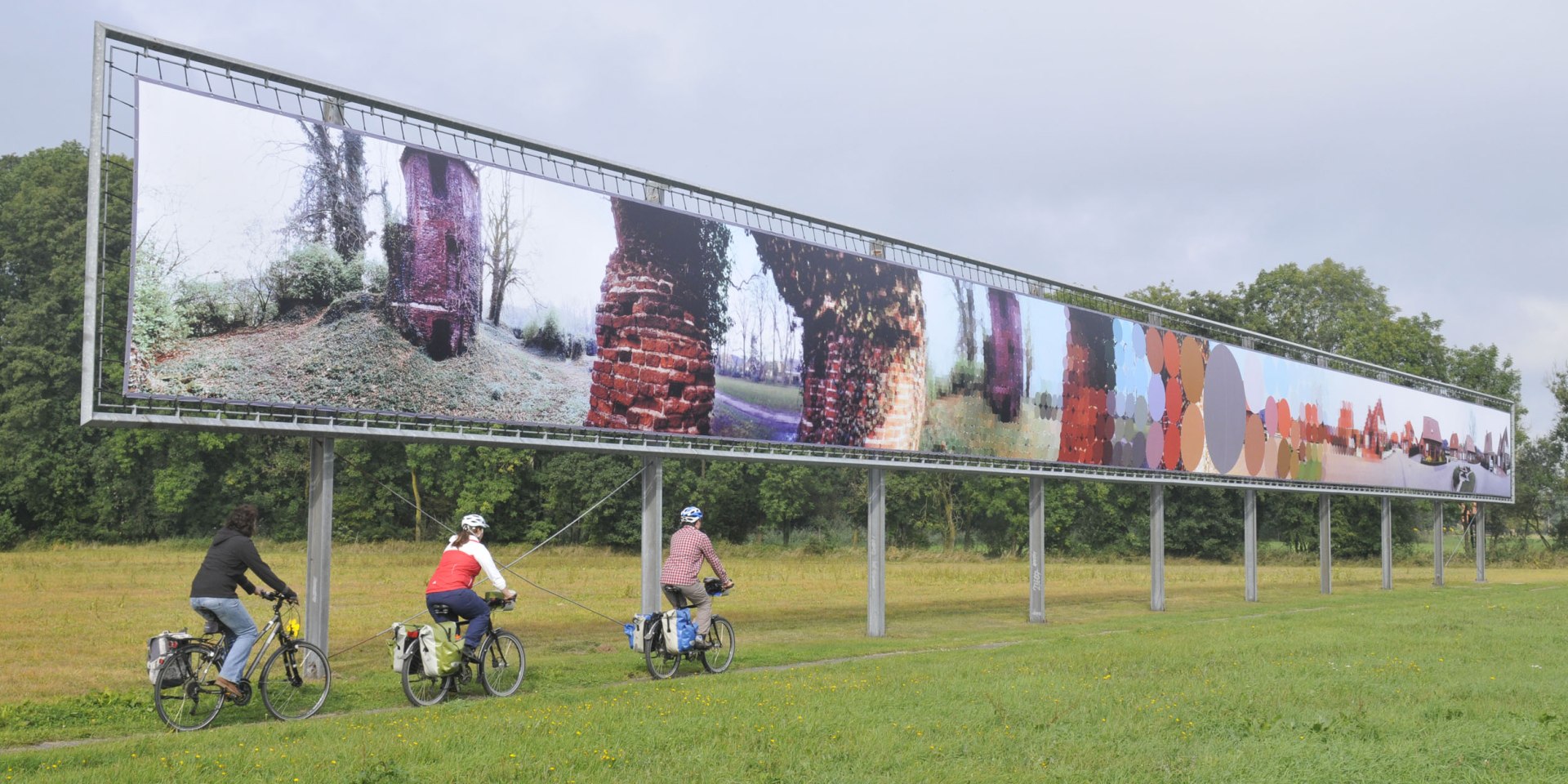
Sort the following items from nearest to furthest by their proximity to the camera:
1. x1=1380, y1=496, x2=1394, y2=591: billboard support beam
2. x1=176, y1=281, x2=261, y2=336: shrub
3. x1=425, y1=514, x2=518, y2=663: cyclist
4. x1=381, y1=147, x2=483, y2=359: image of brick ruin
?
x1=425, y1=514, x2=518, y2=663: cyclist, x1=176, y1=281, x2=261, y2=336: shrub, x1=381, y1=147, x2=483, y2=359: image of brick ruin, x1=1380, y1=496, x2=1394, y2=591: billboard support beam

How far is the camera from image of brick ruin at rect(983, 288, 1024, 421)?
28.8 metres

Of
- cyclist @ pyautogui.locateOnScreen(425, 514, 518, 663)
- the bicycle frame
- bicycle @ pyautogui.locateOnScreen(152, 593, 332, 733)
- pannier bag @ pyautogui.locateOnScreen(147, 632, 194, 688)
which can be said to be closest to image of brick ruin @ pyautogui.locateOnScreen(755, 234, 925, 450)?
cyclist @ pyautogui.locateOnScreen(425, 514, 518, 663)

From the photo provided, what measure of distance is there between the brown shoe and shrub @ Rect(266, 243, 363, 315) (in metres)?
5.64

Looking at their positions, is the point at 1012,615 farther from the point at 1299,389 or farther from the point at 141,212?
the point at 141,212

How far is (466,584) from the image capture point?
45.9 ft

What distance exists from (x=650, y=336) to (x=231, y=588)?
10.1 m

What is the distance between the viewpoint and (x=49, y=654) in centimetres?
1958

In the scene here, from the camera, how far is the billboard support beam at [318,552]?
1612 centimetres

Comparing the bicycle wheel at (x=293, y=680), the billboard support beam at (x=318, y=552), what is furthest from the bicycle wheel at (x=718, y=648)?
the bicycle wheel at (x=293, y=680)

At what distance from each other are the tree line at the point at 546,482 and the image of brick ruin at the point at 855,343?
1613 centimetres

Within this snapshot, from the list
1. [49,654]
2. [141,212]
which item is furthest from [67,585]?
[141,212]

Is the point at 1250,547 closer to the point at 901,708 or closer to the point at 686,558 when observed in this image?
the point at 686,558

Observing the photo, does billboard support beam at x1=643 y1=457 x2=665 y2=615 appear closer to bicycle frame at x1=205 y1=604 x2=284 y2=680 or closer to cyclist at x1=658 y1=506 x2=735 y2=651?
cyclist at x1=658 y1=506 x2=735 y2=651

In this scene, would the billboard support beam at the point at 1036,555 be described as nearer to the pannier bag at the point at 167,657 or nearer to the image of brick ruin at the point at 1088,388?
the image of brick ruin at the point at 1088,388
